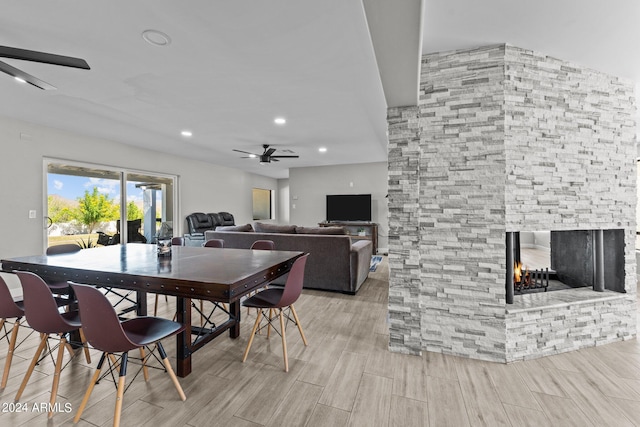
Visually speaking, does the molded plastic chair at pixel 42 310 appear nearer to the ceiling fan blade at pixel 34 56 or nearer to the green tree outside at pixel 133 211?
the ceiling fan blade at pixel 34 56

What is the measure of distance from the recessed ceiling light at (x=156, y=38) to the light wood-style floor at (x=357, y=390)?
2.46 m

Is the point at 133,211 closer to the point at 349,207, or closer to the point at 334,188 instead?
the point at 334,188

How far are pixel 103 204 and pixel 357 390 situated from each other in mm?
5633

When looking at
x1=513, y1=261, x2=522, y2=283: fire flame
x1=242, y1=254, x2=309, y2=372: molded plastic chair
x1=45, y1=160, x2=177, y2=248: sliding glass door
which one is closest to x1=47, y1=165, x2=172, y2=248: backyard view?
x1=45, y1=160, x2=177, y2=248: sliding glass door

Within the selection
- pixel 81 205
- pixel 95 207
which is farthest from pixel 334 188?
pixel 81 205

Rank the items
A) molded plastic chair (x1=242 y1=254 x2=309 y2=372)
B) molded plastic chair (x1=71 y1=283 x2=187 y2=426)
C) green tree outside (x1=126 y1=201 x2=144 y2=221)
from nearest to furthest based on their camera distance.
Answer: molded plastic chair (x1=71 y1=283 x2=187 y2=426) → molded plastic chair (x1=242 y1=254 x2=309 y2=372) → green tree outside (x1=126 y1=201 x2=144 y2=221)

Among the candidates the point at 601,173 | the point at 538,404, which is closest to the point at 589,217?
the point at 601,173

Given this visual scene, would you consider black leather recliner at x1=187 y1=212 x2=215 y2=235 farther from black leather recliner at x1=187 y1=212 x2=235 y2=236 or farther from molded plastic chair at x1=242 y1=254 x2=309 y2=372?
molded plastic chair at x1=242 y1=254 x2=309 y2=372

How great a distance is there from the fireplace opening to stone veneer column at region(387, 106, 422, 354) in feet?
2.53

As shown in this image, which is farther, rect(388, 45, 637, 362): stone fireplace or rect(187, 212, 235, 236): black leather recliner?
rect(187, 212, 235, 236): black leather recliner

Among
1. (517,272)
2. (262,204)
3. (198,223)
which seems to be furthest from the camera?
(262,204)

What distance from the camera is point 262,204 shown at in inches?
420

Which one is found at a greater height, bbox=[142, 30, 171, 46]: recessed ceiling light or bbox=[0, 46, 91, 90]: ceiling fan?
bbox=[142, 30, 171, 46]: recessed ceiling light

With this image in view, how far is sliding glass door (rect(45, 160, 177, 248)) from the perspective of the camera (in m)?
4.40
